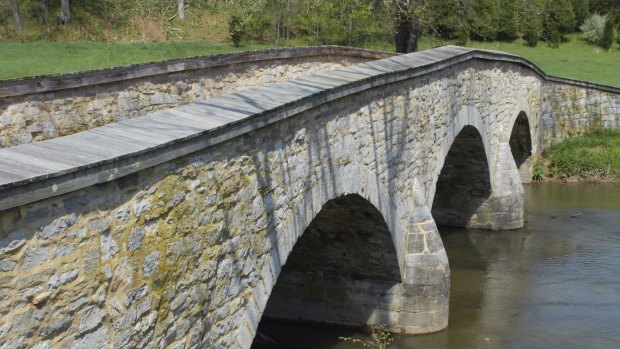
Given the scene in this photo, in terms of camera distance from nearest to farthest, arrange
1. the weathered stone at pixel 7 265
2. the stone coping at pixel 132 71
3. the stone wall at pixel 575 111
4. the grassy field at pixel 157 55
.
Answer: the weathered stone at pixel 7 265, the stone coping at pixel 132 71, the grassy field at pixel 157 55, the stone wall at pixel 575 111

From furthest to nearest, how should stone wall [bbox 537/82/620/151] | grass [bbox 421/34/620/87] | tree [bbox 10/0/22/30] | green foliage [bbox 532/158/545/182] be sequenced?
grass [bbox 421/34/620/87] < tree [bbox 10/0/22/30] < stone wall [bbox 537/82/620/151] < green foliage [bbox 532/158/545/182]

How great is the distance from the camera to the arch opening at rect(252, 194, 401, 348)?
10.2m

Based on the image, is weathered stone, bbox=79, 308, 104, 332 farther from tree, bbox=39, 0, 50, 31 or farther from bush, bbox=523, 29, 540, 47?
bush, bbox=523, 29, 540, 47

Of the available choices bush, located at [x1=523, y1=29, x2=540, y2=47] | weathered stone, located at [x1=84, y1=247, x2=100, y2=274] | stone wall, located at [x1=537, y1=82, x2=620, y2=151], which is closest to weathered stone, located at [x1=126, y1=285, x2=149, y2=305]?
weathered stone, located at [x1=84, y1=247, x2=100, y2=274]

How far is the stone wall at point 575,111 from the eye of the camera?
23.8 metres

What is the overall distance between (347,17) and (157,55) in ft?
17.0

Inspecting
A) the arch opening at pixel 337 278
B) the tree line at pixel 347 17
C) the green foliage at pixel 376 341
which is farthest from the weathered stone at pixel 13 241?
the tree line at pixel 347 17

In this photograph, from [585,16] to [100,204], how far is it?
4170 cm

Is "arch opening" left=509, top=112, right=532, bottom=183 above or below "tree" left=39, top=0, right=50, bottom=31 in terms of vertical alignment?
below

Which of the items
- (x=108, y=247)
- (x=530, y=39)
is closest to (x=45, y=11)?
(x=530, y=39)

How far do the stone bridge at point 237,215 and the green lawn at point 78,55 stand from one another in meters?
6.53

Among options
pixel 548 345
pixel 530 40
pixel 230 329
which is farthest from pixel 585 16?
pixel 230 329

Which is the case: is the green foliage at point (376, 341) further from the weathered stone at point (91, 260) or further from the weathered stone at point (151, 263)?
the weathered stone at point (91, 260)

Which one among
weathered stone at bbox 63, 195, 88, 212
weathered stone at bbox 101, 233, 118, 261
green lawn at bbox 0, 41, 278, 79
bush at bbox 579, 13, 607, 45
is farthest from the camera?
bush at bbox 579, 13, 607, 45
